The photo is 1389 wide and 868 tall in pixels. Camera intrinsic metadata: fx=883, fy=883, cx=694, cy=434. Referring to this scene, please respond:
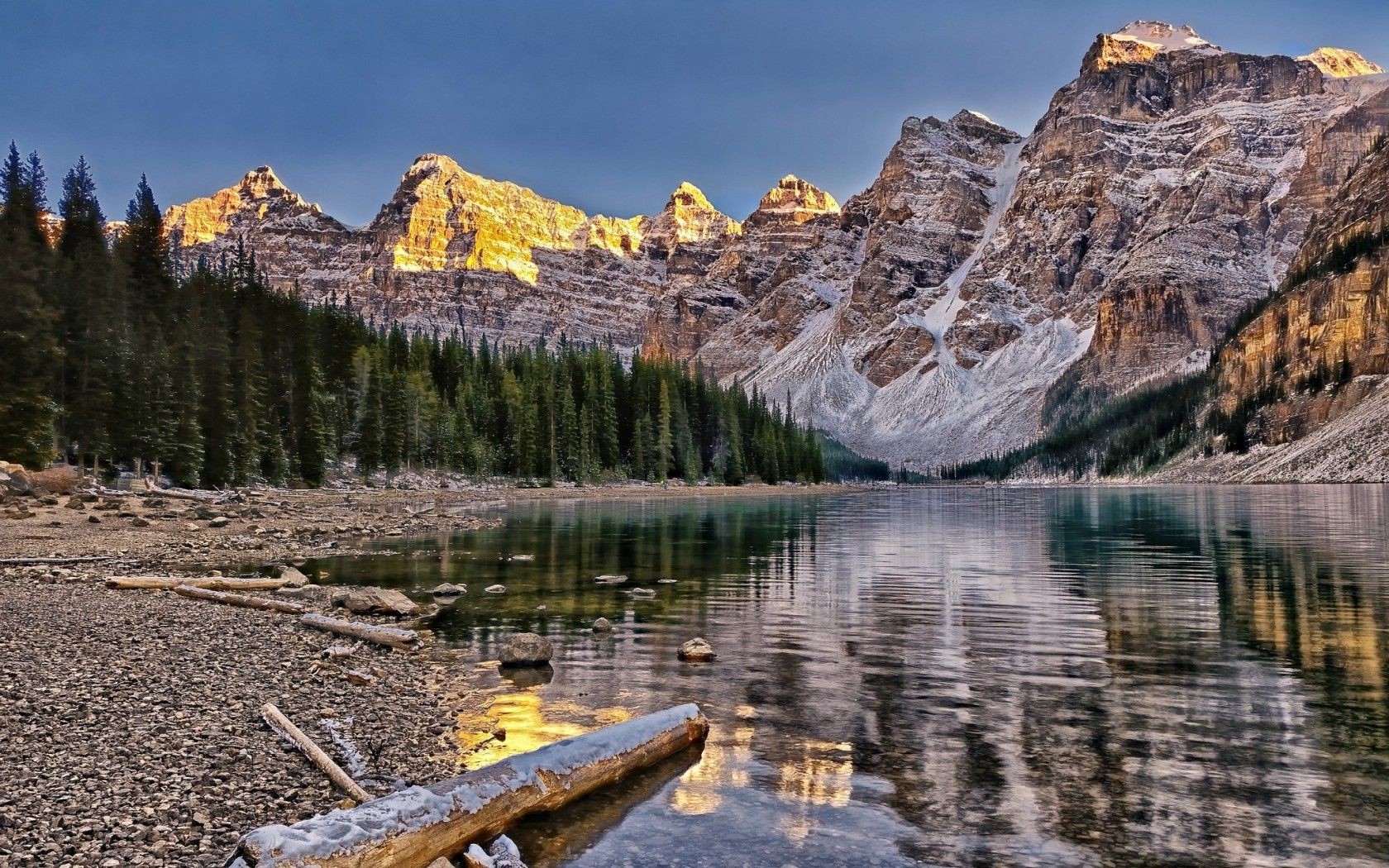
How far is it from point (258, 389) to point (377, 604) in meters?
64.3

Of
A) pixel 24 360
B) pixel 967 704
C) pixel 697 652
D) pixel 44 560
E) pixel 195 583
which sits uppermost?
pixel 24 360

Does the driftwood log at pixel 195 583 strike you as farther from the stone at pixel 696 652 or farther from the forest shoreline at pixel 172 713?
the stone at pixel 696 652

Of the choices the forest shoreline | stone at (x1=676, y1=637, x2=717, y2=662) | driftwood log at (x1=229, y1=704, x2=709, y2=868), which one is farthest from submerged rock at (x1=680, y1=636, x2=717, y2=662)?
driftwood log at (x1=229, y1=704, x2=709, y2=868)

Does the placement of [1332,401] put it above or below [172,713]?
above

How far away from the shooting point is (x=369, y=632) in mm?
19141

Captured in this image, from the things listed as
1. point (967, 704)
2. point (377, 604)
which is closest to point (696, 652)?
point (967, 704)

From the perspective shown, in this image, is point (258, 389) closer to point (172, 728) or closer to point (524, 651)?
point (524, 651)

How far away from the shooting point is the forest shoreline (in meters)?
8.28

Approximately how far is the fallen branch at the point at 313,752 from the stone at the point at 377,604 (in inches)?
391

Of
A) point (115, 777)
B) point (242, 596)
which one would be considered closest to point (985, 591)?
point (242, 596)

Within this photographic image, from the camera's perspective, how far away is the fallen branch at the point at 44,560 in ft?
88.9

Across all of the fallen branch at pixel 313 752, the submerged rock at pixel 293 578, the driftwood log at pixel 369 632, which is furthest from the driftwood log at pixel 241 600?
the fallen branch at pixel 313 752

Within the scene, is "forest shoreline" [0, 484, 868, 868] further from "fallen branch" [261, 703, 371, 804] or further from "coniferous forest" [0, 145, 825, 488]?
"coniferous forest" [0, 145, 825, 488]

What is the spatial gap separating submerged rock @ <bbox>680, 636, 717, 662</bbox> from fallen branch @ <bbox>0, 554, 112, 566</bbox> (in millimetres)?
21825
